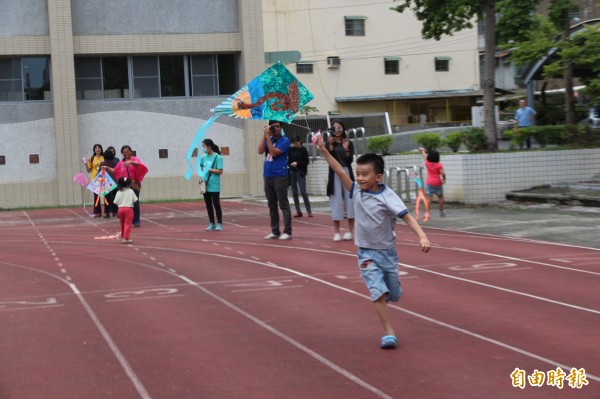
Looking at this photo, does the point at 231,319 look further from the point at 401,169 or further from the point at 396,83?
the point at 396,83

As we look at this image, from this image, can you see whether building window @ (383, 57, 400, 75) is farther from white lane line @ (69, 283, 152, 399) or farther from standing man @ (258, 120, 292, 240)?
white lane line @ (69, 283, 152, 399)

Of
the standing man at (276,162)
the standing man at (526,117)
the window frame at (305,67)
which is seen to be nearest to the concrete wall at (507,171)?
the standing man at (526,117)

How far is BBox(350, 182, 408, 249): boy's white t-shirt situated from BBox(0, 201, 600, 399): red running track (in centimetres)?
88

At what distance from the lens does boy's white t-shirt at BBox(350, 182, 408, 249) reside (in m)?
7.53

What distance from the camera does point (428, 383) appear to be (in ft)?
21.0

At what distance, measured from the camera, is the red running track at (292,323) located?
6527 millimetres

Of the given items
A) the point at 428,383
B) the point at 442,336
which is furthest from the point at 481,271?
the point at 428,383

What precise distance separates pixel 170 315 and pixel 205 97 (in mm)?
24583

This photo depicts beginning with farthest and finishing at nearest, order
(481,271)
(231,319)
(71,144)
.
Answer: (71,144)
(481,271)
(231,319)

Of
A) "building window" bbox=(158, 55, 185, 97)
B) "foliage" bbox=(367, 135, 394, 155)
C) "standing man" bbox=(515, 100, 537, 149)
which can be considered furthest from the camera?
"building window" bbox=(158, 55, 185, 97)

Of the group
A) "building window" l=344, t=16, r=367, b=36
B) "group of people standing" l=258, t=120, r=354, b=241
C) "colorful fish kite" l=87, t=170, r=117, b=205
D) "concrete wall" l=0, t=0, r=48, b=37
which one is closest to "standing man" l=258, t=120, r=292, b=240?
"group of people standing" l=258, t=120, r=354, b=241

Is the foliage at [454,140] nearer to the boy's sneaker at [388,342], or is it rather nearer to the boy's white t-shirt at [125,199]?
the boy's white t-shirt at [125,199]

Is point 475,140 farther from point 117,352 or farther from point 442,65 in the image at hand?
point 442,65

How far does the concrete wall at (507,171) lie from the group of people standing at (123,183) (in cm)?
733
